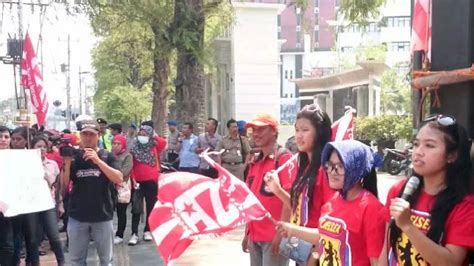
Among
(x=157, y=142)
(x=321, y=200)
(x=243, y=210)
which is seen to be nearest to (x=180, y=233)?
(x=243, y=210)

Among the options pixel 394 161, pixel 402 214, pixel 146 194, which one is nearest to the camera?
pixel 402 214

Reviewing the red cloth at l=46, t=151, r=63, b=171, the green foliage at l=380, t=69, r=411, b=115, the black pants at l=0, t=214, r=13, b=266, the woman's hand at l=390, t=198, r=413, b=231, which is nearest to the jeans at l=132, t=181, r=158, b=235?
the red cloth at l=46, t=151, r=63, b=171

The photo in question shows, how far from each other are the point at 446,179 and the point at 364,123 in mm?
20901

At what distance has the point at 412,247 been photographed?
254 centimetres

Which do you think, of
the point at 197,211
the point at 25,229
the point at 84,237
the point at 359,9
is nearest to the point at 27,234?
the point at 25,229

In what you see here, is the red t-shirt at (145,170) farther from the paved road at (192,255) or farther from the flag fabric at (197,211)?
the flag fabric at (197,211)

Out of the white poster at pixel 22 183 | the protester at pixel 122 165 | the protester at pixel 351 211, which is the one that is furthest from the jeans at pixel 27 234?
the protester at pixel 351 211

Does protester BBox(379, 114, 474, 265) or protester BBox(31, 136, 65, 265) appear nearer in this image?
protester BBox(379, 114, 474, 265)

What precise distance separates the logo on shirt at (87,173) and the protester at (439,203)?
3475mm

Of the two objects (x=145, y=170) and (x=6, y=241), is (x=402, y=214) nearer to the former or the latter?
(x=6, y=241)

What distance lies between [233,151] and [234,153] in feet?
0.13

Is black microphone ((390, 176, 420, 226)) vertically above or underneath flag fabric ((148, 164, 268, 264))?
above

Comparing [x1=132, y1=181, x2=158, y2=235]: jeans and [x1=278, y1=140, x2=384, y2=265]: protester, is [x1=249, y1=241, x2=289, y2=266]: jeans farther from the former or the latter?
[x1=132, y1=181, x2=158, y2=235]: jeans

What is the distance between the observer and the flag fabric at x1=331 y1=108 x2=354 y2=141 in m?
3.94
